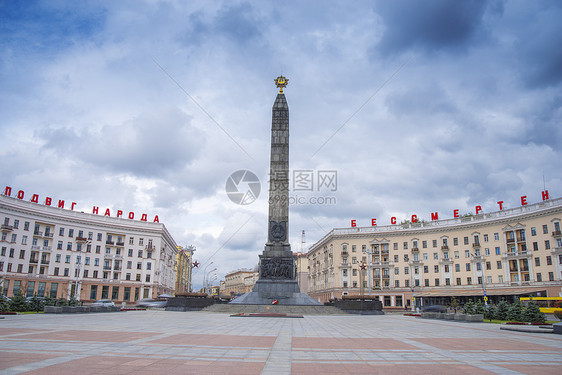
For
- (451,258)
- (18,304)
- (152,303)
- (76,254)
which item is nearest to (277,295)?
(152,303)

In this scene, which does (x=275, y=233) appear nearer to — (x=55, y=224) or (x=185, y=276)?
(x=55, y=224)

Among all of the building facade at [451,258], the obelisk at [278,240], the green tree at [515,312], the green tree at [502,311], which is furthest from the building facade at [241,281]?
the green tree at [515,312]

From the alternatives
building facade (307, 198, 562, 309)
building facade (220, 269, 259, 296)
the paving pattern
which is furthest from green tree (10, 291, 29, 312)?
building facade (220, 269, 259, 296)

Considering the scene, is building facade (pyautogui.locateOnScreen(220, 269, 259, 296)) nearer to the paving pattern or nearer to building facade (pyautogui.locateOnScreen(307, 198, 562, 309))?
building facade (pyautogui.locateOnScreen(307, 198, 562, 309))

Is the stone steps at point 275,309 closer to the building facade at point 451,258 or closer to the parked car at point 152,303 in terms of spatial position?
the parked car at point 152,303

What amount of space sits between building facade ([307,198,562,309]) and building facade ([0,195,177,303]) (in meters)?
34.9

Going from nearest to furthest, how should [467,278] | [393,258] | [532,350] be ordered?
[532,350]
[467,278]
[393,258]

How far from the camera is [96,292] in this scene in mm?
65938

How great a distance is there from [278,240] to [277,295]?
17.2 ft

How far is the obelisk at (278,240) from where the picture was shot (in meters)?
32.8

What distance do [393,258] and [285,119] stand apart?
41089mm

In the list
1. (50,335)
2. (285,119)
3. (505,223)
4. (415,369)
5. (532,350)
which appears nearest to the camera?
(415,369)

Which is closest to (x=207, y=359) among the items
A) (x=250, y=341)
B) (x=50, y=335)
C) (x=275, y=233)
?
(x=250, y=341)

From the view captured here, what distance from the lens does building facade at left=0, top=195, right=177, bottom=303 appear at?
55781 mm
